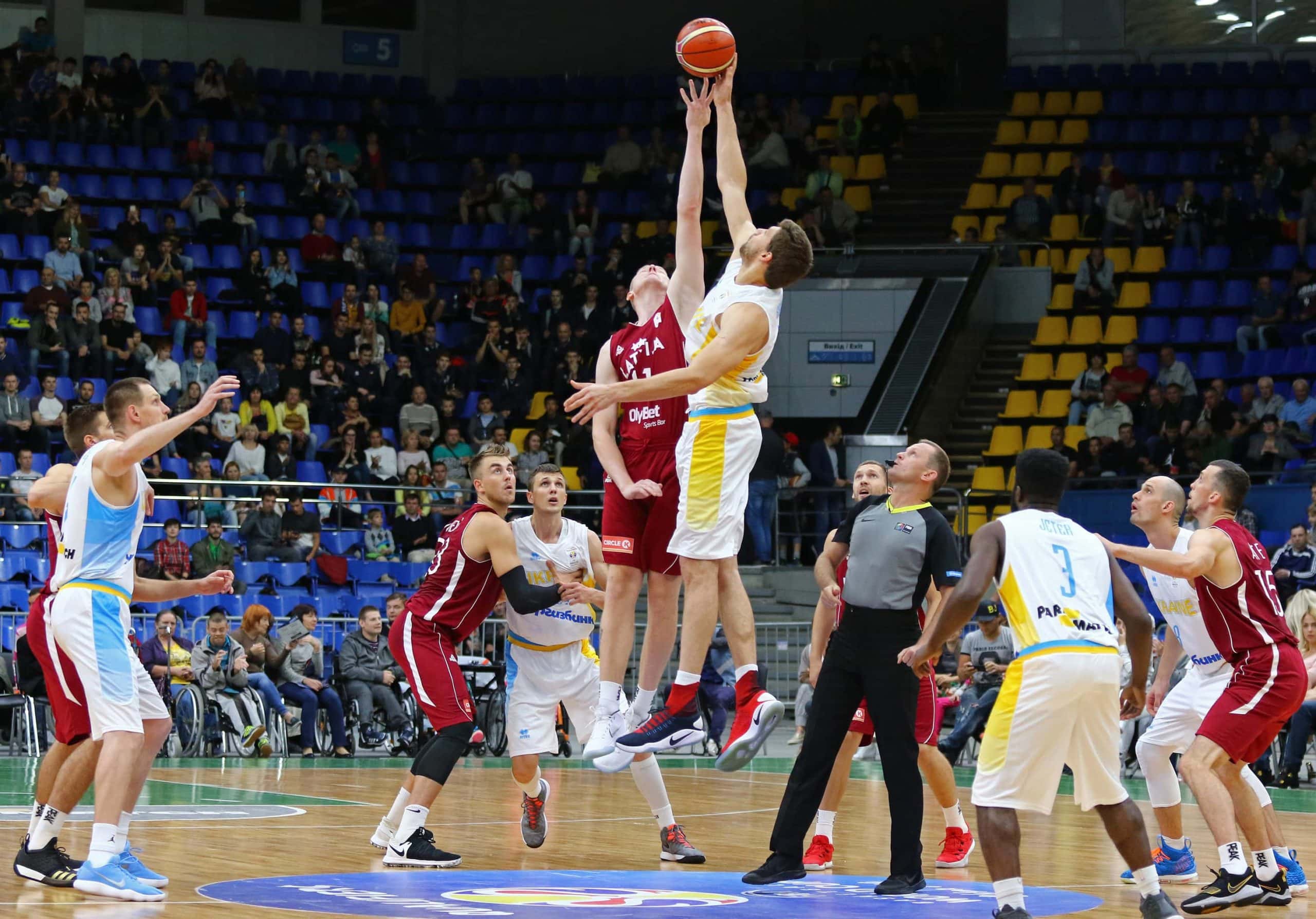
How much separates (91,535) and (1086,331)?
16806 mm

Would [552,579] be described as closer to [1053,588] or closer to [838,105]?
[1053,588]

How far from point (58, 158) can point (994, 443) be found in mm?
12585

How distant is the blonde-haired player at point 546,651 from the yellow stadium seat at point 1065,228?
15.7m

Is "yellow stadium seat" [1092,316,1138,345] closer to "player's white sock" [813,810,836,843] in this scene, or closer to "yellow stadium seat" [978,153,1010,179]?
"yellow stadium seat" [978,153,1010,179]

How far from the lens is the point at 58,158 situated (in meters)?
23.2

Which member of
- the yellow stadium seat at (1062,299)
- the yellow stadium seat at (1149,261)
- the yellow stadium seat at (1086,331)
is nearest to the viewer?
the yellow stadium seat at (1086,331)

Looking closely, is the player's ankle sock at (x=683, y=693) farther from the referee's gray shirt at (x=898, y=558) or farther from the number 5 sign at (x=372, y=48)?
the number 5 sign at (x=372, y=48)

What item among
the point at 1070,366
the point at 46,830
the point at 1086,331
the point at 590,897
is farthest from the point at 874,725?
the point at 1086,331

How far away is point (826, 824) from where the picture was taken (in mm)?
9359

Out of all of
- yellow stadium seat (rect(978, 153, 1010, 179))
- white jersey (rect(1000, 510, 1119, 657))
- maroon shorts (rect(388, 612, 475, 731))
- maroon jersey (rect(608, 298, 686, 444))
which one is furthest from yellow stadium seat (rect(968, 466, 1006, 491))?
white jersey (rect(1000, 510, 1119, 657))

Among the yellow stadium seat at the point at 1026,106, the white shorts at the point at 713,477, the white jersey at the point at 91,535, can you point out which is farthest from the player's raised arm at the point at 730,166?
the yellow stadium seat at the point at 1026,106

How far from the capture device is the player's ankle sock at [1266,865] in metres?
8.17

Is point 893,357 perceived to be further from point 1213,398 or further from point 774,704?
point 774,704

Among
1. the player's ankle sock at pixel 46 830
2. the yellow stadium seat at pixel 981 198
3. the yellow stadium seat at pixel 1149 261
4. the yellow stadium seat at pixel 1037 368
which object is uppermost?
the yellow stadium seat at pixel 981 198
